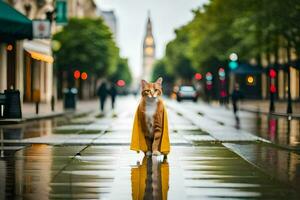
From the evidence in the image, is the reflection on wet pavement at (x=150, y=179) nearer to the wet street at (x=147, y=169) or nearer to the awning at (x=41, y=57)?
the wet street at (x=147, y=169)

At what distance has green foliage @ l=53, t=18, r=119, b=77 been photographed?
79500 mm

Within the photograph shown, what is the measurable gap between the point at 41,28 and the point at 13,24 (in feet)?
8.58

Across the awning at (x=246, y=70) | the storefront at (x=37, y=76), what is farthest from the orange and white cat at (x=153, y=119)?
the awning at (x=246, y=70)

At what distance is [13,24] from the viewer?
3167 centimetres

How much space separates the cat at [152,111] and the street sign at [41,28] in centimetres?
2042

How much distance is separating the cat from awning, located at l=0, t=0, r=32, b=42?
757 inches

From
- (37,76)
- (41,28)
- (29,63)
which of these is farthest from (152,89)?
(37,76)

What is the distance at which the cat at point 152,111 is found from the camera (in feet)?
44.3

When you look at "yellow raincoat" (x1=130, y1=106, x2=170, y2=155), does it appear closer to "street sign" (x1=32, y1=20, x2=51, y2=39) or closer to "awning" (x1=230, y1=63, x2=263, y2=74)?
"street sign" (x1=32, y1=20, x2=51, y2=39)

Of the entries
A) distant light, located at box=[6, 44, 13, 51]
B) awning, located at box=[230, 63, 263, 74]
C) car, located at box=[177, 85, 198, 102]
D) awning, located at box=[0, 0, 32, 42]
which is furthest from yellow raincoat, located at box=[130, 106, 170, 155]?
car, located at box=[177, 85, 198, 102]

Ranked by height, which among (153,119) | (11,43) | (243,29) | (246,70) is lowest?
(153,119)

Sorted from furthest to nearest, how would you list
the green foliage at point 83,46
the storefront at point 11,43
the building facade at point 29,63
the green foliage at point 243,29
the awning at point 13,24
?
the green foliage at point 83,46
the building facade at point 29,63
the green foliage at point 243,29
the storefront at point 11,43
the awning at point 13,24

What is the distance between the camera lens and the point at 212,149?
1647 cm

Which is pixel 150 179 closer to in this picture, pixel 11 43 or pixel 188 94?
pixel 11 43
